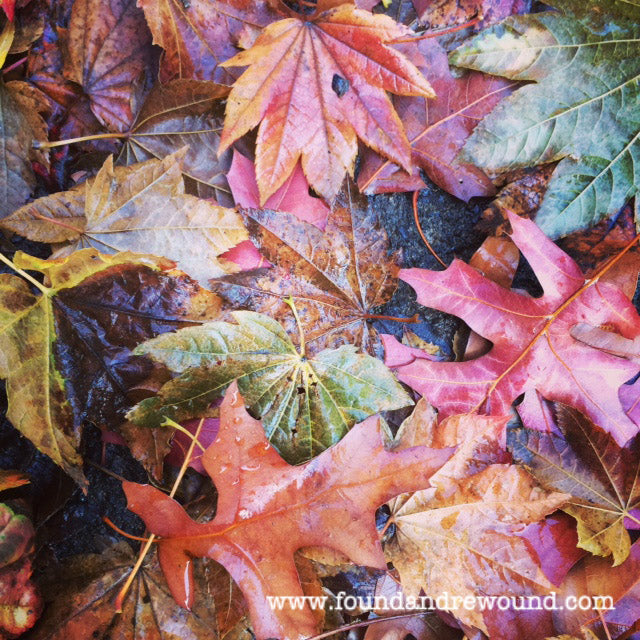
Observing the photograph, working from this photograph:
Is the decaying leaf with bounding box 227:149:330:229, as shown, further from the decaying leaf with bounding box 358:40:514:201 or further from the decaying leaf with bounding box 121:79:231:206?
the decaying leaf with bounding box 358:40:514:201

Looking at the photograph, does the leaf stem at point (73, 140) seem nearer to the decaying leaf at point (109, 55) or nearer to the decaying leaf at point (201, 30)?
the decaying leaf at point (109, 55)

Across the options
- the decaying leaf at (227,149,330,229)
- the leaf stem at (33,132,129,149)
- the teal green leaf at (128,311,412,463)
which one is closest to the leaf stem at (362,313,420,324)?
the teal green leaf at (128,311,412,463)

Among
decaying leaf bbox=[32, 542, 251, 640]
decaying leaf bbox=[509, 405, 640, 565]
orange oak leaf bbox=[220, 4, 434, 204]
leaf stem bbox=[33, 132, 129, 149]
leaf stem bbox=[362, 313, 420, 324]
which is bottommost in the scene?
decaying leaf bbox=[32, 542, 251, 640]

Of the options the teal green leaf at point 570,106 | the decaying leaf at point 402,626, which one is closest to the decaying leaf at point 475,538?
the decaying leaf at point 402,626

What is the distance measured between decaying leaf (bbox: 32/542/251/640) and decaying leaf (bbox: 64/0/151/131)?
105 cm

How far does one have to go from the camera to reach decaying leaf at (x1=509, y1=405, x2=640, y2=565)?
121 centimetres

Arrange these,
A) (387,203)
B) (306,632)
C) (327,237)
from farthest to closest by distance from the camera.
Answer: (387,203) → (327,237) → (306,632)

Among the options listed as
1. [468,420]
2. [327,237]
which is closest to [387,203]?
[327,237]

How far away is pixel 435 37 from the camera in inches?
50.0

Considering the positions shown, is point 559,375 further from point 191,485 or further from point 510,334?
point 191,485

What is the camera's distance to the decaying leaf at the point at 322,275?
1.17 meters

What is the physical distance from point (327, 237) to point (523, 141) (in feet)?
1.71

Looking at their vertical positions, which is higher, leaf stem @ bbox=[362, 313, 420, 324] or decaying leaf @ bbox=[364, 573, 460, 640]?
leaf stem @ bbox=[362, 313, 420, 324]

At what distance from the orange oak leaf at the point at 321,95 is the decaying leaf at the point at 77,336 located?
311mm
